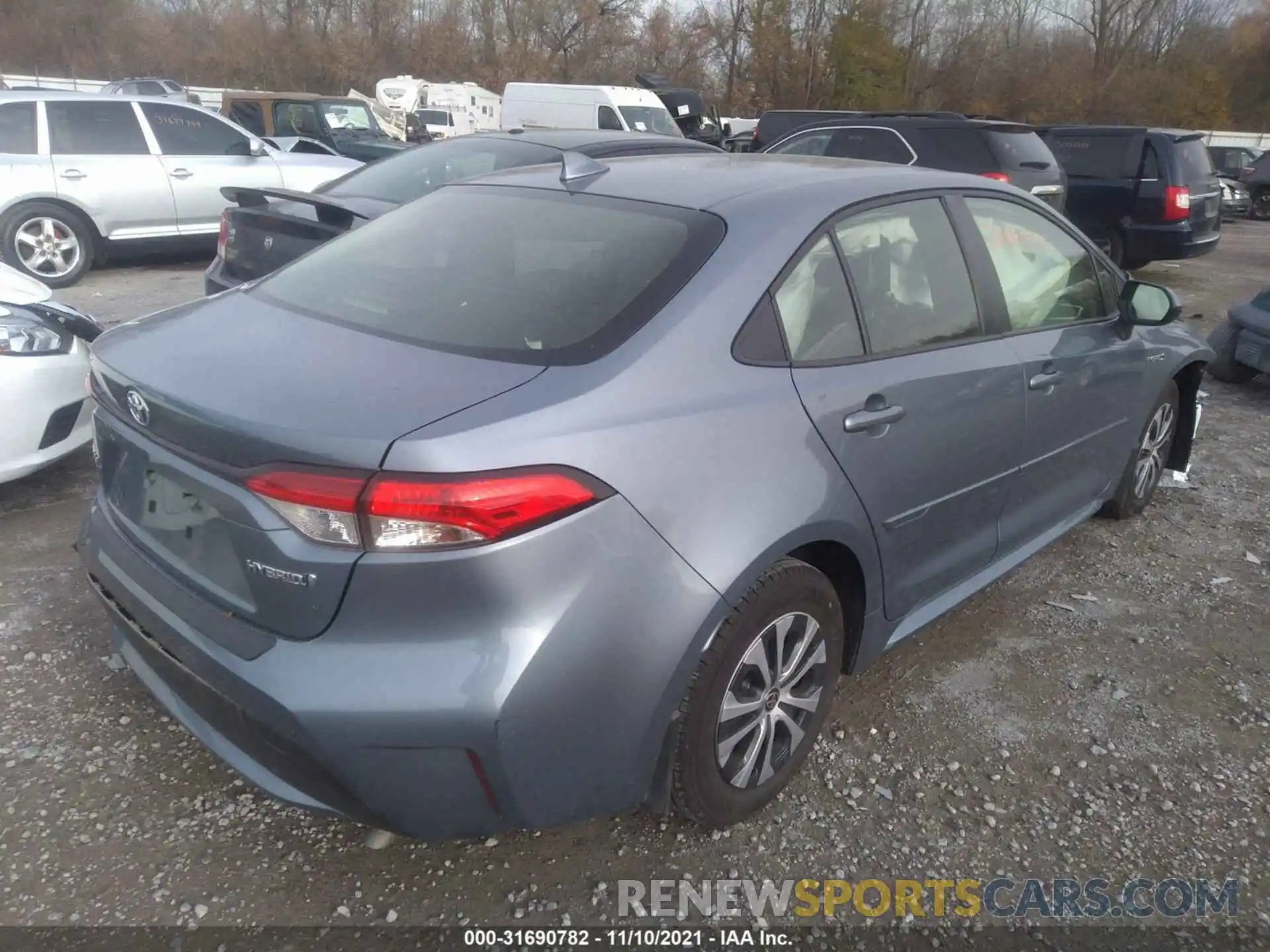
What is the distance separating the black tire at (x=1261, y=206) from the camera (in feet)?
70.1

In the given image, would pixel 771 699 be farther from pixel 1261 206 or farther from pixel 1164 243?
pixel 1261 206

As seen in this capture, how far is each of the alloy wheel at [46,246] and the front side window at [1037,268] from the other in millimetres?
8631


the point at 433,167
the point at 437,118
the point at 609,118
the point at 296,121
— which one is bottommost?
the point at 433,167

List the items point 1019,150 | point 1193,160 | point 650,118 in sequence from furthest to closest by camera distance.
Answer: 1. point 650,118
2. point 1193,160
3. point 1019,150

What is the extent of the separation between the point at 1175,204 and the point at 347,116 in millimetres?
13156

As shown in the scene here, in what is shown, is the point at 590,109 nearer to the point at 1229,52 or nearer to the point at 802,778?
the point at 802,778

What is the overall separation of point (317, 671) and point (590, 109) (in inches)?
710

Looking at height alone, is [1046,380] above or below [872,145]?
below

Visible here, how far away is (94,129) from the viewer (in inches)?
357

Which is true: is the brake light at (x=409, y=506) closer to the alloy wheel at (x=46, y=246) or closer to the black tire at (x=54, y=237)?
the black tire at (x=54, y=237)

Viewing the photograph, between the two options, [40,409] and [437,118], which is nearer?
[40,409]

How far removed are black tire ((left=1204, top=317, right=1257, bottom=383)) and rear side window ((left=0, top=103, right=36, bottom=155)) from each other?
9985 millimetres

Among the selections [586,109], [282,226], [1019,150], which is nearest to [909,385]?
[282,226]

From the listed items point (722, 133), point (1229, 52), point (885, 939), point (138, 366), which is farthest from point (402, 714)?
point (1229, 52)
